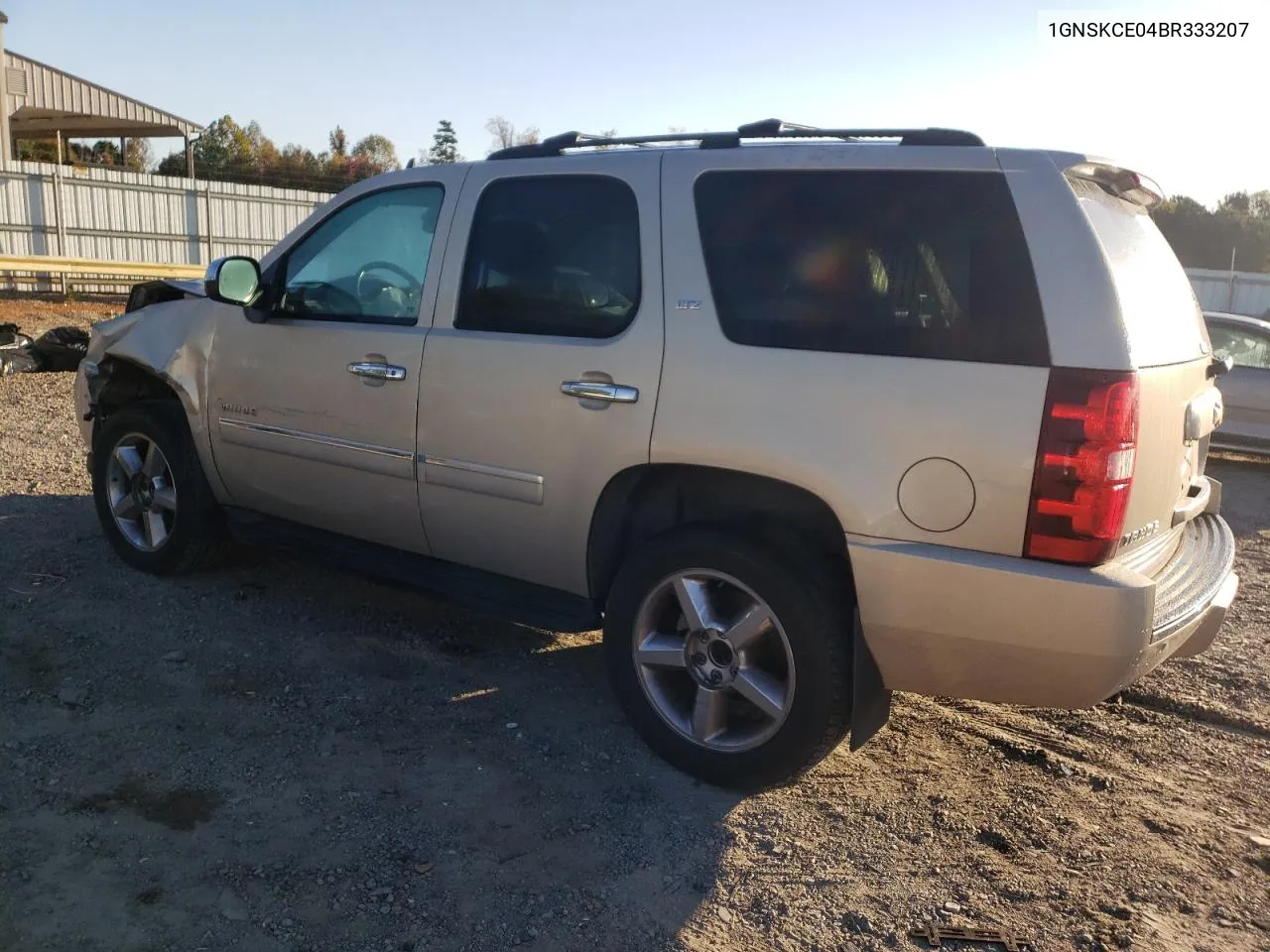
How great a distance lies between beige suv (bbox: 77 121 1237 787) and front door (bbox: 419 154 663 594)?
0.01m

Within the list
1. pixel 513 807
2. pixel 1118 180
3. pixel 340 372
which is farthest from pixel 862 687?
pixel 340 372

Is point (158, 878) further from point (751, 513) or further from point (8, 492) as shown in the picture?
point (8, 492)

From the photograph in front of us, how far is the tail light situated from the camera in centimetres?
295

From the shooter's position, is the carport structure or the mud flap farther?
the carport structure

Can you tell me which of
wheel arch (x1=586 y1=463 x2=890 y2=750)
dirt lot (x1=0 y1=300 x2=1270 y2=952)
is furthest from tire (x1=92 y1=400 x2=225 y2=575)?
Answer: wheel arch (x1=586 y1=463 x2=890 y2=750)

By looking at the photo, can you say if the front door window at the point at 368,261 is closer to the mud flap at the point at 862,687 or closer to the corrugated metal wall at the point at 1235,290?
the mud flap at the point at 862,687

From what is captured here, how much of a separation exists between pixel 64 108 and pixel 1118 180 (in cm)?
2666

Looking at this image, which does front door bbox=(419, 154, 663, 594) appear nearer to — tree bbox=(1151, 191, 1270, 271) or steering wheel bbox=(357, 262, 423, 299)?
steering wheel bbox=(357, 262, 423, 299)

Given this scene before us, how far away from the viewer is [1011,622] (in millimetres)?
3074

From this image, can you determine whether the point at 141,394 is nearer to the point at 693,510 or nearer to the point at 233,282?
the point at 233,282

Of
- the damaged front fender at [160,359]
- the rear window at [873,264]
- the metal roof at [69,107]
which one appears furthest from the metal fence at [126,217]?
the rear window at [873,264]

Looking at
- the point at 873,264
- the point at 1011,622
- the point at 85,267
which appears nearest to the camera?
the point at 1011,622

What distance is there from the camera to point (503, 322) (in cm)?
412

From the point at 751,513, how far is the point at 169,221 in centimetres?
2370
